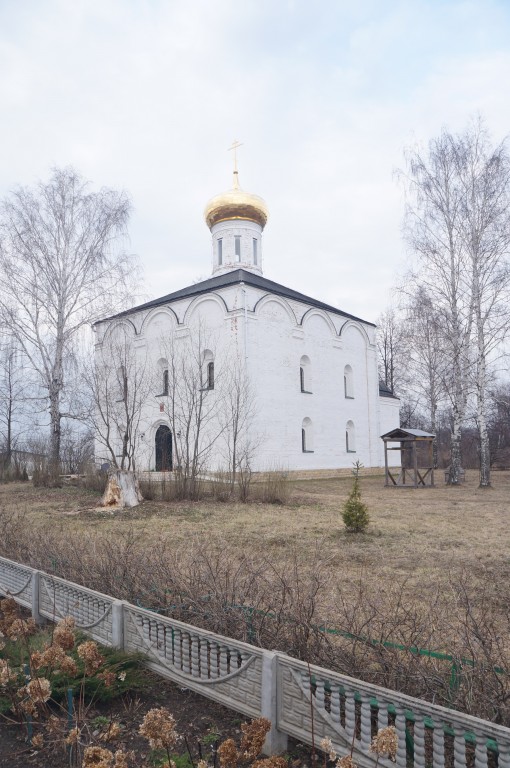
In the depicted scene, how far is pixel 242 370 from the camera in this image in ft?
65.0

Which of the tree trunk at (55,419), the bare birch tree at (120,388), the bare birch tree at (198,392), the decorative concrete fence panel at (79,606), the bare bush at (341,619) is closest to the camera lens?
the bare bush at (341,619)

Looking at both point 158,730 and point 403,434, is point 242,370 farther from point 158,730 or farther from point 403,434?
point 158,730

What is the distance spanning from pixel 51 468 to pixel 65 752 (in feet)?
46.5

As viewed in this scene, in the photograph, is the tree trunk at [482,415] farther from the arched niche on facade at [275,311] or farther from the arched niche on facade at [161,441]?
the arched niche on facade at [161,441]

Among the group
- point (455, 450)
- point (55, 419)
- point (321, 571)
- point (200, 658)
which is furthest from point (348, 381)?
point (200, 658)

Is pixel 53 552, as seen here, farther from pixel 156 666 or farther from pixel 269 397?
pixel 269 397

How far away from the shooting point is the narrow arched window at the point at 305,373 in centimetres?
2307

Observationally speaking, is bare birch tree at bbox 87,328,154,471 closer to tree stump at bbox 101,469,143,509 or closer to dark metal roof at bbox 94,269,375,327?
dark metal roof at bbox 94,269,375,327

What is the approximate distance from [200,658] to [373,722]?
911 millimetres

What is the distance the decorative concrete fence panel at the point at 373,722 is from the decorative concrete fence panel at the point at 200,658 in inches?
7.6

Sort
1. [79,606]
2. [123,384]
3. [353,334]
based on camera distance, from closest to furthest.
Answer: [79,606], [123,384], [353,334]

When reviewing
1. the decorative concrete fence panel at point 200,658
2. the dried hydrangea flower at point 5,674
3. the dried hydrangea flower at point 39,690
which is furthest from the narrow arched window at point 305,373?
the dried hydrangea flower at point 39,690

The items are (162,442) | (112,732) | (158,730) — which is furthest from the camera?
(162,442)

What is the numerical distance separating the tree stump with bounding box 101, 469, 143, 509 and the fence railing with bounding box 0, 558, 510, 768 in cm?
785
